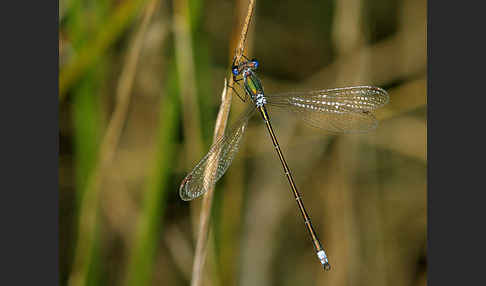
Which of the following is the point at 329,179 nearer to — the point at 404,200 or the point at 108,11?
the point at 404,200

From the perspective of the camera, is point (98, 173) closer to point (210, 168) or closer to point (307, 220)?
point (210, 168)

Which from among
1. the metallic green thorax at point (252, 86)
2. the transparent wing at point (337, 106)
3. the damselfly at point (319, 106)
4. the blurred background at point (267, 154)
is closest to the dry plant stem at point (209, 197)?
the damselfly at point (319, 106)

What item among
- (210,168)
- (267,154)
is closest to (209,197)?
(210,168)

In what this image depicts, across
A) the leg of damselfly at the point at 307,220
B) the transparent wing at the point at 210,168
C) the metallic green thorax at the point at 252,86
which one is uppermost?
the metallic green thorax at the point at 252,86

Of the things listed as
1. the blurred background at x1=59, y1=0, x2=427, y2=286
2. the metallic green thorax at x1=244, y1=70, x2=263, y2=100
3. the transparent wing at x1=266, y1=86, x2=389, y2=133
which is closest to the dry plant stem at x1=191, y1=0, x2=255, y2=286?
the blurred background at x1=59, y1=0, x2=427, y2=286

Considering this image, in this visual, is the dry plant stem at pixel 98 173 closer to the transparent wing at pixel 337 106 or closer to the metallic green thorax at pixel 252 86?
the metallic green thorax at pixel 252 86

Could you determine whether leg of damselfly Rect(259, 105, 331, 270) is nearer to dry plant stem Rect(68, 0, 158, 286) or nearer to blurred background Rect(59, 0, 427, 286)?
blurred background Rect(59, 0, 427, 286)

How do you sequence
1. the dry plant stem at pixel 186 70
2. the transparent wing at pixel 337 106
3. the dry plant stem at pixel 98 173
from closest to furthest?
the dry plant stem at pixel 98 173
the dry plant stem at pixel 186 70
the transparent wing at pixel 337 106
